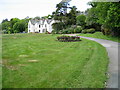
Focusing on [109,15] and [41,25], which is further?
[41,25]

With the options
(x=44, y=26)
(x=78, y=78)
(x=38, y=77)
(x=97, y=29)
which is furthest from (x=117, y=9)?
(x=44, y=26)

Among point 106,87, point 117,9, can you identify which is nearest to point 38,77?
point 106,87

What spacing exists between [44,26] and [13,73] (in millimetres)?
34895

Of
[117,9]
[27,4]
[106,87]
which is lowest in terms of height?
[106,87]

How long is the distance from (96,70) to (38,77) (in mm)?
2175

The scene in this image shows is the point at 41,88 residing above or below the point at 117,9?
below

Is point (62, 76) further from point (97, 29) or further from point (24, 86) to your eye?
point (97, 29)

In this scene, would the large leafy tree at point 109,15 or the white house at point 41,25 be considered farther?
the white house at point 41,25

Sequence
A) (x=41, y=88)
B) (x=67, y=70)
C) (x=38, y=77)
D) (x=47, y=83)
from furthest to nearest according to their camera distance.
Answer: (x=67, y=70), (x=38, y=77), (x=47, y=83), (x=41, y=88)

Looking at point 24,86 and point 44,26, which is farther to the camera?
point 44,26

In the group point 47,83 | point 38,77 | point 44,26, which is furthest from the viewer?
point 44,26

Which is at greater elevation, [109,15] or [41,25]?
[41,25]

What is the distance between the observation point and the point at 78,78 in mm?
3686

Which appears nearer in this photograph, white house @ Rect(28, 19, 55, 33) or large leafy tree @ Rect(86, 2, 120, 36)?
large leafy tree @ Rect(86, 2, 120, 36)
